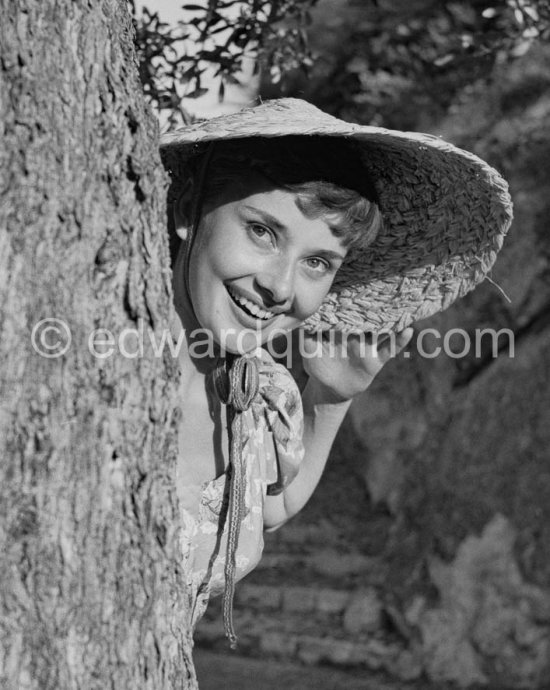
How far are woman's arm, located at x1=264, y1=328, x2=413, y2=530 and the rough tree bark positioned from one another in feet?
2.97

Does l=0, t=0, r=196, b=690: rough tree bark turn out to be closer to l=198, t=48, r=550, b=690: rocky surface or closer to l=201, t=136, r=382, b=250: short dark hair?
l=201, t=136, r=382, b=250: short dark hair

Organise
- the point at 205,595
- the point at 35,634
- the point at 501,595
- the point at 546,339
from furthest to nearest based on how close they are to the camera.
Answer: the point at 546,339, the point at 501,595, the point at 205,595, the point at 35,634

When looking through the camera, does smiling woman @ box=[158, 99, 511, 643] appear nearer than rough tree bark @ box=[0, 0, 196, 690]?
No

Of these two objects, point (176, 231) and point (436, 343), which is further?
point (436, 343)

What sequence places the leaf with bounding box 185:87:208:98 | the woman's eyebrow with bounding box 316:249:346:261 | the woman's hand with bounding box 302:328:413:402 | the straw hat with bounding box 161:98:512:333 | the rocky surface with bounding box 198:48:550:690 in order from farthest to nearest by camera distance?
the rocky surface with bounding box 198:48:550:690, the leaf with bounding box 185:87:208:98, the woman's hand with bounding box 302:328:413:402, the woman's eyebrow with bounding box 316:249:346:261, the straw hat with bounding box 161:98:512:333

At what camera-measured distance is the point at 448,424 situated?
15.9ft

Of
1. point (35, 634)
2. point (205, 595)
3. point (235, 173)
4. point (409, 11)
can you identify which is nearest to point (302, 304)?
point (235, 173)

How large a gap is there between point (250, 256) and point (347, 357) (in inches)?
17.9

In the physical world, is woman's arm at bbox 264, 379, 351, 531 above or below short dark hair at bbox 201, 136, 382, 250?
below

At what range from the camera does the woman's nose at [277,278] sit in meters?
1.74

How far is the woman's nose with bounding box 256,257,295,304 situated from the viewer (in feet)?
5.71

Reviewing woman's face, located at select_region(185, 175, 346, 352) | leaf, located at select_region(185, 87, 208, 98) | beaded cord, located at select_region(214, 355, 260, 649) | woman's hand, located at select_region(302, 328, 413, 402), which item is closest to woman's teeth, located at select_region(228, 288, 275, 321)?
woman's face, located at select_region(185, 175, 346, 352)

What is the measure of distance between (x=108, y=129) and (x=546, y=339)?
3668mm

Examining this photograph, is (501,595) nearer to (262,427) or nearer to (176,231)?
(262,427)
